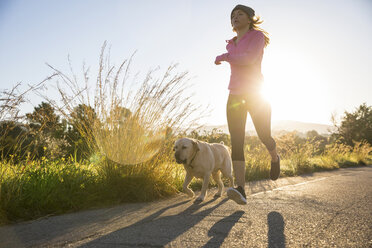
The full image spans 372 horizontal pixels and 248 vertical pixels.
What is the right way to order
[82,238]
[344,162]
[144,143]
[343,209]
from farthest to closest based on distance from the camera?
[344,162] < [144,143] < [343,209] < [82,238]

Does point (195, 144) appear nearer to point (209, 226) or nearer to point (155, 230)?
point (209, 226)

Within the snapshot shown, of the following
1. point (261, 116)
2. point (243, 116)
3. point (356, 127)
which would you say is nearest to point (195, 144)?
point (243, 116)

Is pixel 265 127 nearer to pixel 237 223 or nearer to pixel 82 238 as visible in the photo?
pixel 237 223

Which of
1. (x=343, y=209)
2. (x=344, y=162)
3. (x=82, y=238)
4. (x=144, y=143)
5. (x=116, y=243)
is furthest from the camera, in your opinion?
(x=344, y=162)

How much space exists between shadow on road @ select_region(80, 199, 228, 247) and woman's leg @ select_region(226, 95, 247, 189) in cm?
54

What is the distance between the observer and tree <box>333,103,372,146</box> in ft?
71.2

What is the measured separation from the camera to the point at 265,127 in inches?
109

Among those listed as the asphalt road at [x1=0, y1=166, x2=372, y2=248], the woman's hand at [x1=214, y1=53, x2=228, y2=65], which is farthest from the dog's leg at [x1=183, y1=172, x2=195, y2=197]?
the woman's hand at [x1=214, y1=53, x2=228, y2=65]

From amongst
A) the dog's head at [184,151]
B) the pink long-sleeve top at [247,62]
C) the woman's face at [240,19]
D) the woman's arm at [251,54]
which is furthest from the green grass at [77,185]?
the woman's face at [240,19]

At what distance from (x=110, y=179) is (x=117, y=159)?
0.25m

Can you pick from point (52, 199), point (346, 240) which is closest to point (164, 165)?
point (52, 199)

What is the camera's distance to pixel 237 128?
111 inches

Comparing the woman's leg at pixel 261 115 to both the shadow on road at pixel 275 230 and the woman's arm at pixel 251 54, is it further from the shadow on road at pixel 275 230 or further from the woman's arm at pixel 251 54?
the shadow on road at pixel 275 230

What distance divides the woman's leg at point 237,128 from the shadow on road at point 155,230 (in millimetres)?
542
